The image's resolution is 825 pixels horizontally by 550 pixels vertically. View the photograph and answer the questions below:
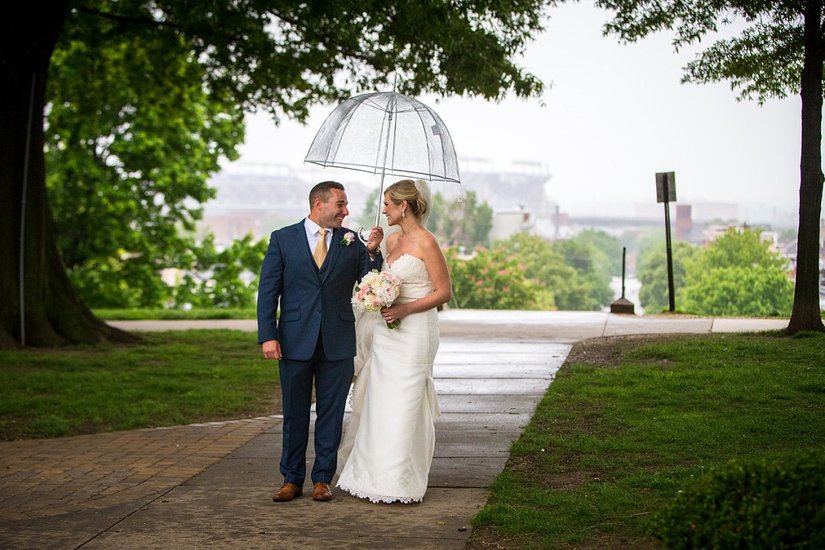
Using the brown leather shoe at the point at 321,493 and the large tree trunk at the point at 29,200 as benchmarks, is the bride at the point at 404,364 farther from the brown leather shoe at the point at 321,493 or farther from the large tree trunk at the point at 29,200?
the large tree trunk at the point at 29,200

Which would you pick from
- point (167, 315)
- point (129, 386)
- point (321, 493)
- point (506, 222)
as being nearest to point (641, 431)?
point (321, 493)

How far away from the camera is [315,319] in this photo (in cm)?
678

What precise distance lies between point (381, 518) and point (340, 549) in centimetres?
68

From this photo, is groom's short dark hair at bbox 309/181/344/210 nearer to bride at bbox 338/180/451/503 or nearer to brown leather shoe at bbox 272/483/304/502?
bride at bbox 338/180/451/503

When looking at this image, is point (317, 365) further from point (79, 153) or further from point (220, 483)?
point (79, 153)

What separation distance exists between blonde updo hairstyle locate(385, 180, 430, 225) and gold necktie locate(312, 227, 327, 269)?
494 millimetres

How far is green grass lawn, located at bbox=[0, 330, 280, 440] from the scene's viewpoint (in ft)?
33.2

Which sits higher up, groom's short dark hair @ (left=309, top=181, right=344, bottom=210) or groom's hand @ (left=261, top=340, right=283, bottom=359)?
groom's short dark hair @ (left=309, top=181, right=344, bottom=210)

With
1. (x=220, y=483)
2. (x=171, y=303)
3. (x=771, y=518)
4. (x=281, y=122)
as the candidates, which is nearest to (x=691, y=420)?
(x=220, y=483)

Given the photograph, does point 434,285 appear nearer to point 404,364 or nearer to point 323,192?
point 404,364

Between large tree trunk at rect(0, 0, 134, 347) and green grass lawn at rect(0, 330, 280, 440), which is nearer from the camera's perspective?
green grass lawn at rect(0, 330, 280, 440)

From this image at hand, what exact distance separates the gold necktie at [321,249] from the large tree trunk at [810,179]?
8193 millimetres

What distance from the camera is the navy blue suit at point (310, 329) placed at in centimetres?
676

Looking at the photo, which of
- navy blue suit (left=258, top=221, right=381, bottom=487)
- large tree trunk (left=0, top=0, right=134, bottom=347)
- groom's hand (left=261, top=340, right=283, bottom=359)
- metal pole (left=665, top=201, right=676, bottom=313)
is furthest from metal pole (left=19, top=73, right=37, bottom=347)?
metal pole (left=665, top=201, right=676, bottom=313)
